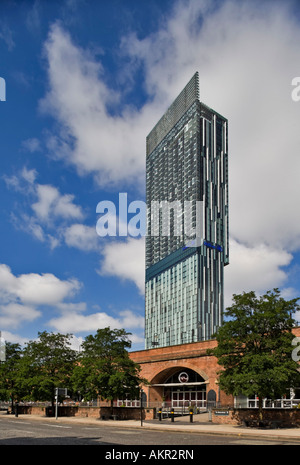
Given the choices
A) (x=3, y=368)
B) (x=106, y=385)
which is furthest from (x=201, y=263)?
(x=106, y=385)

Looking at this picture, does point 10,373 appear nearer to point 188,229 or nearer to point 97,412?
point 97,412

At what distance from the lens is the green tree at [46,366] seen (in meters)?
48.2

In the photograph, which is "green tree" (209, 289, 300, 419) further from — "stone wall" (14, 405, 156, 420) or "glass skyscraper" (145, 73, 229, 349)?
"glass skyscraper" (145, 73, 229, 349)

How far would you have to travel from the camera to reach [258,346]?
32.6 m

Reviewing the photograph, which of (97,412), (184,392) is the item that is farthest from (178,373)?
(97,412)

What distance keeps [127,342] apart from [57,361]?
10.3 m

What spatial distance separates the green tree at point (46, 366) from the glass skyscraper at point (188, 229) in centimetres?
10517

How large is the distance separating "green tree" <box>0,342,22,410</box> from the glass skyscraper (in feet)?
321

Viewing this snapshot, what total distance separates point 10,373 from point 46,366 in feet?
27.1

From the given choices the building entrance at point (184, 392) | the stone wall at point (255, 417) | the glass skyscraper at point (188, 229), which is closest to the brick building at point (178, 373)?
the building entrance at point (184, 392)

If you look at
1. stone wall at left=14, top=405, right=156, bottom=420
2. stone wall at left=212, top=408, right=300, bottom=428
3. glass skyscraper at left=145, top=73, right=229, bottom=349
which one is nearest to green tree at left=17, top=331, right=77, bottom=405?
stone wall at left=14, top=405, right=156, bottom=420

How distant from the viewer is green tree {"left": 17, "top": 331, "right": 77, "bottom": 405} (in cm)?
4816

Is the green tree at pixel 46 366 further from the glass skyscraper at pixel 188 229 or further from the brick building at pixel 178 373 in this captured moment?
the glass skyscraper at pixel 188 229

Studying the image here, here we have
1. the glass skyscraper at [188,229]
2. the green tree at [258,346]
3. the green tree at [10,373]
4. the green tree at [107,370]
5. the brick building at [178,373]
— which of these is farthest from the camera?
the glass skyscraper at [188,229]
